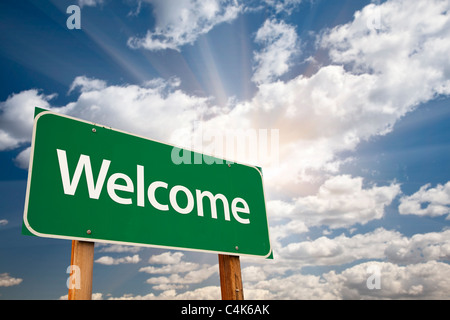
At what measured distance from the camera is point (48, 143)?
2504 millimetres

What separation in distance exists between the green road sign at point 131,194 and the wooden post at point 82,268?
69 mm

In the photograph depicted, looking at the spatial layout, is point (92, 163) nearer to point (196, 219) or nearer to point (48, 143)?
point (48, 143)

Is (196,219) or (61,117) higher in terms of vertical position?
(61,117)

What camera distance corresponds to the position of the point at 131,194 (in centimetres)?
276

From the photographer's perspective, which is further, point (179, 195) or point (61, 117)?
point (179, 195)

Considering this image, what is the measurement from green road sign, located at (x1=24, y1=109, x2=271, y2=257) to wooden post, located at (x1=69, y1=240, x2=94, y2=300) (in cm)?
7

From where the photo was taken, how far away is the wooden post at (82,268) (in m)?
2.23

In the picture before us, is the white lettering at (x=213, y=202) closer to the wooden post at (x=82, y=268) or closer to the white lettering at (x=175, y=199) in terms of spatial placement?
the white lettering at (x=175, y=199)

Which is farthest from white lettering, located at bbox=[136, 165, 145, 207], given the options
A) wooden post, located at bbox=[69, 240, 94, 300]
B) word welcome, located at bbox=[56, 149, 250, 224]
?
wooden post, located at bbox=[69, 240, 94, 300]
